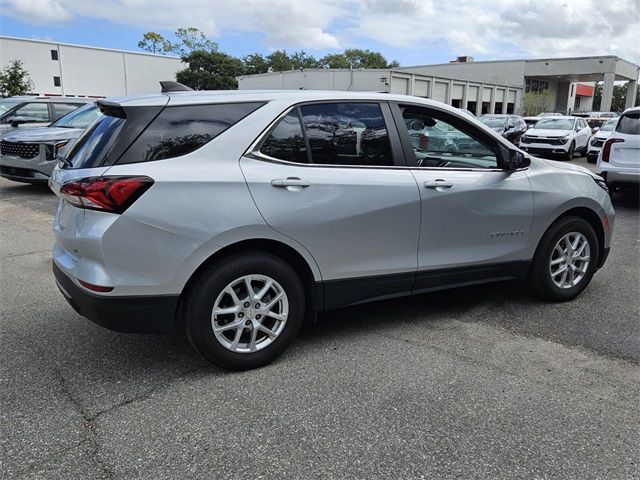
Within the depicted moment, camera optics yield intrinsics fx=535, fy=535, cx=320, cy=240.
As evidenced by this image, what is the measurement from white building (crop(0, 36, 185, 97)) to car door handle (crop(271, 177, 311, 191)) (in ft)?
191

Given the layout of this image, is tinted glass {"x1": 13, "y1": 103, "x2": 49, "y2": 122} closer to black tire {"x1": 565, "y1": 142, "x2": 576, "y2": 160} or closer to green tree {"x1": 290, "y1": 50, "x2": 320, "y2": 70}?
black tire {"x1": 565, "y1": 142, "x2": 576, "y2": 160}

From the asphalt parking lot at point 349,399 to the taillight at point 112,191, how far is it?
1.10 metres

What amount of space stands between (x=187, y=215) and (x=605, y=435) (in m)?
2.54

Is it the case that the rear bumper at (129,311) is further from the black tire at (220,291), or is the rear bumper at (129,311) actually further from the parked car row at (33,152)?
the parked car row at (33,152)

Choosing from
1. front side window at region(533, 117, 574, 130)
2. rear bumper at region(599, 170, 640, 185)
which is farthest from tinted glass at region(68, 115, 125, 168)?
front side window at region(533, 117, 574, 130)

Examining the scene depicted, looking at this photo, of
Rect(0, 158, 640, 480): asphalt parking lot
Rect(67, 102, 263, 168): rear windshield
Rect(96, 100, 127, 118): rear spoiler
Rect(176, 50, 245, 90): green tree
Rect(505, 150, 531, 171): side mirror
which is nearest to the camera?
Rect(0, 158, 640, 480): asphalt parking lot

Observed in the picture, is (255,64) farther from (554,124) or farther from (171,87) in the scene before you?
(171,87)

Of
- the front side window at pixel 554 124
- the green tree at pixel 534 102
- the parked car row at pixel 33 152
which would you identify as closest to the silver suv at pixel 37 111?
the parked car row at pixel 33 152

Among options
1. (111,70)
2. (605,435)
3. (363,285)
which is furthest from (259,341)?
(111,70)

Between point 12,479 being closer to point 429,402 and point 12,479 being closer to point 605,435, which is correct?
point 429,402

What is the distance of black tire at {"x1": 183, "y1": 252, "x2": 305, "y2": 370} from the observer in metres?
3.15

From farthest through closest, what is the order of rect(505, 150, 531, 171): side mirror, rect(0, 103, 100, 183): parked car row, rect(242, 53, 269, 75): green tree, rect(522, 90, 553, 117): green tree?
rect(242, 53, 269, 75): green tree → rect(522, 90, 553, 117): green tree → rect(0, 103, 100, 183): parked car row → rect(505, 150, 531, 171): side mirror

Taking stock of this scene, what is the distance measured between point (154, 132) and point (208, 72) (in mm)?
67468

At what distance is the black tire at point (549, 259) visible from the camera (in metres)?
4.52
